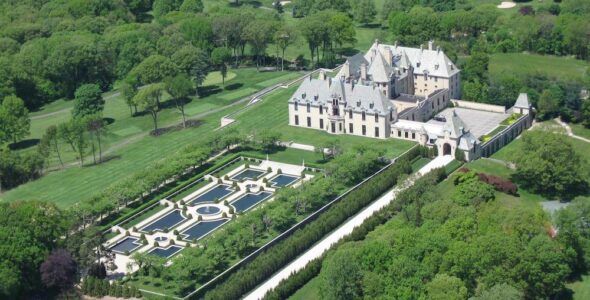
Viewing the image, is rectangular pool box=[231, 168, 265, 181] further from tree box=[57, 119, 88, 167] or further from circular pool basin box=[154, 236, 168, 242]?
tree box=[57, 119, 88, 167]

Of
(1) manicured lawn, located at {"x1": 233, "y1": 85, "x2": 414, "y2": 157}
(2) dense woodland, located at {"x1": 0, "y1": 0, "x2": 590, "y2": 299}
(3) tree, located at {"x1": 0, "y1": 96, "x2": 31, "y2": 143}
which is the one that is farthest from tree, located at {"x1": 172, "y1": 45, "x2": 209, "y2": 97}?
(3) tree, located at {"x1": 0, "y1": 96, "x2": 31, "y2": 143}

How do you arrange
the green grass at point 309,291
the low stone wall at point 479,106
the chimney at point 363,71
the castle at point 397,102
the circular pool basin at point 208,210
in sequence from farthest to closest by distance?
the low stone wall at point 479,106
the chimney at point 363,71
the castle at point 397,102
the circular pool basin at point 208,210
the green grass at point 309,291

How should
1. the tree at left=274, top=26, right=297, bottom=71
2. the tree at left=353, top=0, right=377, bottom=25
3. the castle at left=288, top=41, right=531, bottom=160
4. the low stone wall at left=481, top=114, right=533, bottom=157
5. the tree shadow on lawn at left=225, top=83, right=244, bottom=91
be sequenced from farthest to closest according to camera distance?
the tree at left=353, top=0, right=377, bottom=25
the tree at left=274, top=26, right=297, bottom=71
the tree shadow on lawn at left=225, top=83, right=244, bottom=91
the castle at left=288, top=41, right=531, bottom=160
the low stone wall at left=481, top=114, right=533, bottom=157

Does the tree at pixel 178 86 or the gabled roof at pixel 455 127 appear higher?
the tree at pixel 178 86

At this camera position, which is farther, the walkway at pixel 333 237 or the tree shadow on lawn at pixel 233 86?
the tree shadow on lawn at pixel 233 86

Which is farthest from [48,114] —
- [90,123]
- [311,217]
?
[311,217]

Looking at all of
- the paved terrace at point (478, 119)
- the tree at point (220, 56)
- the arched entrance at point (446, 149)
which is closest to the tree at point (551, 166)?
the arched entrance at point (446, 149)

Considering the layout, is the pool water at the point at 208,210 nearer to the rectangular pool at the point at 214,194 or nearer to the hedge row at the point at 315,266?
the rectangular pool at the point at 214,194
